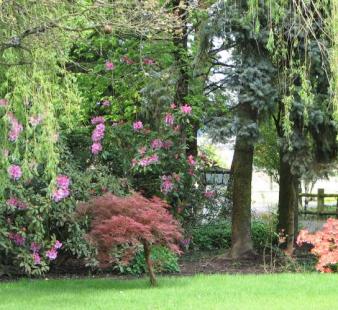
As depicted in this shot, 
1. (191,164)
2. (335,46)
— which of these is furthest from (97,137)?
(335,46)

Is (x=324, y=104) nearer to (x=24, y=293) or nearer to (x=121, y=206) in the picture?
(x=121, y=206)

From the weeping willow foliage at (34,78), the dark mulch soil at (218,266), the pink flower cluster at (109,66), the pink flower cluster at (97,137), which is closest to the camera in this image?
the weeping willow foliage at (34,78)

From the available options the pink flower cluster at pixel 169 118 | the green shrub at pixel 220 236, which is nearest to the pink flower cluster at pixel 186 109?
the pink flower cluster at pixel 169 118

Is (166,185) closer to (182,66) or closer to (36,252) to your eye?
(182,66)

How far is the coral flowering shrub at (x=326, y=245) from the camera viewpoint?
953 cm

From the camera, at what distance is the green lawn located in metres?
6.61

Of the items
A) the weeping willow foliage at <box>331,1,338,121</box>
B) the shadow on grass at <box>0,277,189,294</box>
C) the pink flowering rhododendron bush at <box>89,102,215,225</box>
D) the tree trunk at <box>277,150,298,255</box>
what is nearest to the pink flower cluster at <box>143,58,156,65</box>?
the pink flowering rhododendron bush at <box>89,102,215,225</box>

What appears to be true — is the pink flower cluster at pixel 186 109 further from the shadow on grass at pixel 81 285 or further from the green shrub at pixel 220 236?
the shadow on grass at pixel 81 285

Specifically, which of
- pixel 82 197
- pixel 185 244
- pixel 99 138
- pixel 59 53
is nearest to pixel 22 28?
pixel 59 53

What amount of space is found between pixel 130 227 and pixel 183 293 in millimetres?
1019

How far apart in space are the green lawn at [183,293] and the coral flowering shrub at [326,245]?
61 cm

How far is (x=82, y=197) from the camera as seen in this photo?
380 inches

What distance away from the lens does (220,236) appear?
44.0 ft

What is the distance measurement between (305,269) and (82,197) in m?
3.89
